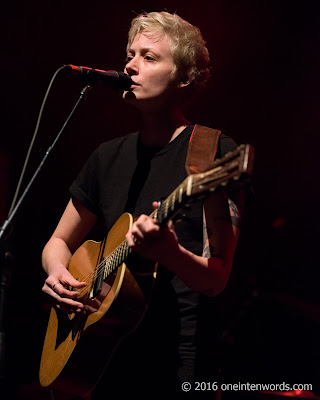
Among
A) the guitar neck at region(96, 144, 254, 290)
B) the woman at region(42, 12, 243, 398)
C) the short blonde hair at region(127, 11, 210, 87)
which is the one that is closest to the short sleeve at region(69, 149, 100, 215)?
the woman at region(42, 12, 243, 398)

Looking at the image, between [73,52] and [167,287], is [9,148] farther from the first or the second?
[167,287]

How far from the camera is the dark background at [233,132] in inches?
168

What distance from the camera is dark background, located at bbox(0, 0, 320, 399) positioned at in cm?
426

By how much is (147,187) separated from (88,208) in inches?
20.5

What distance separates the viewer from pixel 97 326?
1.86m

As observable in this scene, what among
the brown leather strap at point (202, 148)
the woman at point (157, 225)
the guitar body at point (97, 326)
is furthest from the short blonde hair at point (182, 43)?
the guitar body at point (97, 326)

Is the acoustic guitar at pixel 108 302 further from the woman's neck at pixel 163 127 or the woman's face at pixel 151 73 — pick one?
the woman's face at pixel 151 73

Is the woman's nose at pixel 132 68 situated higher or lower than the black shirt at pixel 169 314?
higher

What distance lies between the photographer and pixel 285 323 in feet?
17.7

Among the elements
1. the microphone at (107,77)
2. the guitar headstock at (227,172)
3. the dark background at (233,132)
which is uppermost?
the microphone at (107,77)

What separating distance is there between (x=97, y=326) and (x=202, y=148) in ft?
2.95

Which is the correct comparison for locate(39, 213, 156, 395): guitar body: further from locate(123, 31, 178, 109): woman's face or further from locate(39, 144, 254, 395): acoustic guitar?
locate(123, 31, 178, 109): woman's face

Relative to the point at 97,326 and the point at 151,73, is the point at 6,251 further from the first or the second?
the point at 151,73

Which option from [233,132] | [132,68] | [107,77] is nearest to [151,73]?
[132,68]
